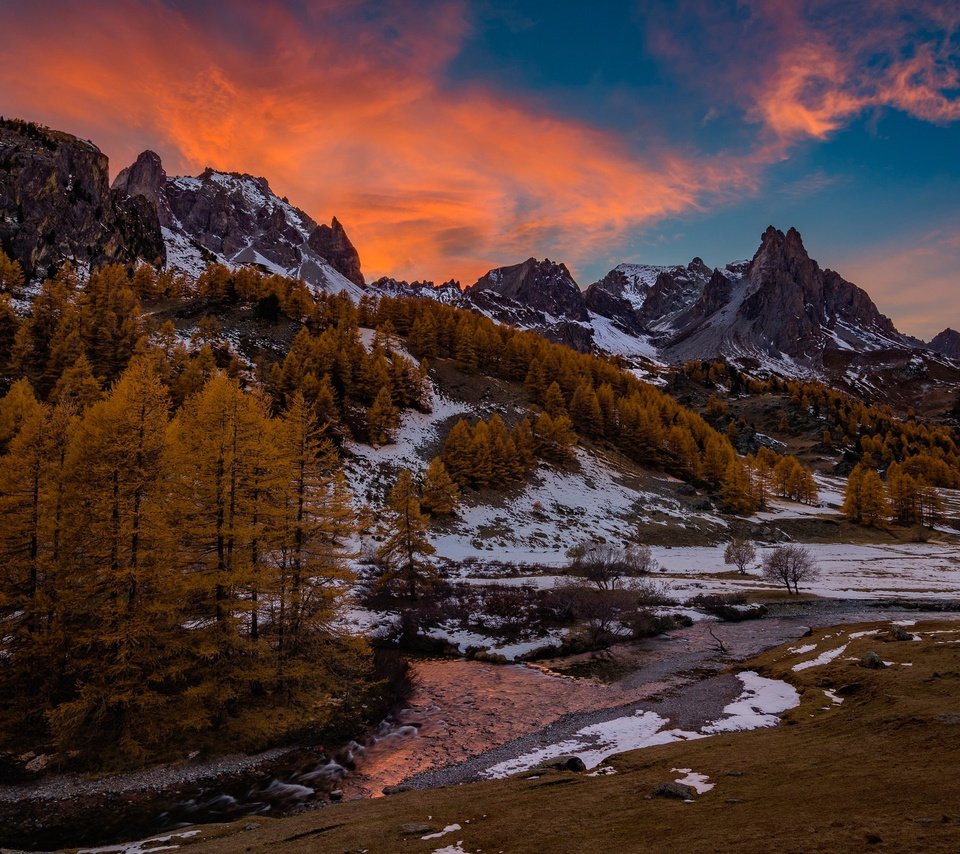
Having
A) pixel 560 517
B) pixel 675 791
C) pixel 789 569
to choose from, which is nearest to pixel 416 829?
pixel 675 791

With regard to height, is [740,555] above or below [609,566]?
below

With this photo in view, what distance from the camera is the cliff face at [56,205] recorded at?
122062 mm

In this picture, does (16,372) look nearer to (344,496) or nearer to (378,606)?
(378,606)

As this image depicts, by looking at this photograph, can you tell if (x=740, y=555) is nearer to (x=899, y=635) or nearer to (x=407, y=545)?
(x=899, y=635)

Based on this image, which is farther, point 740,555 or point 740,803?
point 740,555

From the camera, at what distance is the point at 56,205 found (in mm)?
132250

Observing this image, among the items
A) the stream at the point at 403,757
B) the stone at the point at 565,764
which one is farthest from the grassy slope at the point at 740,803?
the stream at the point at 403,757

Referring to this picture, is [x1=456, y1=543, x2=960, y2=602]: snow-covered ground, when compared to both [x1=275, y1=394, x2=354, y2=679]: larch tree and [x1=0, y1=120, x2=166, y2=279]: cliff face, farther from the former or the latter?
[x1=0, y1=120, x2=166, y2=279]: cliff face

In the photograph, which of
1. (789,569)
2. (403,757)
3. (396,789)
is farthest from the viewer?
(789,569)

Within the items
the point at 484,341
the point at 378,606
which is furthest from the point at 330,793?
the point at 484,341

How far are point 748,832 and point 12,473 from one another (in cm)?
2566

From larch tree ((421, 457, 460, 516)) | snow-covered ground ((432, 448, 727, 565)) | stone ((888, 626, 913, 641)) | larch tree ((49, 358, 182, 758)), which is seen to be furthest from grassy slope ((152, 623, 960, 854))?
larch tree ((421, 457, 460, 516))

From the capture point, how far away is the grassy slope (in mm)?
8305

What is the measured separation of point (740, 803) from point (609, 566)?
4023 centimetres
